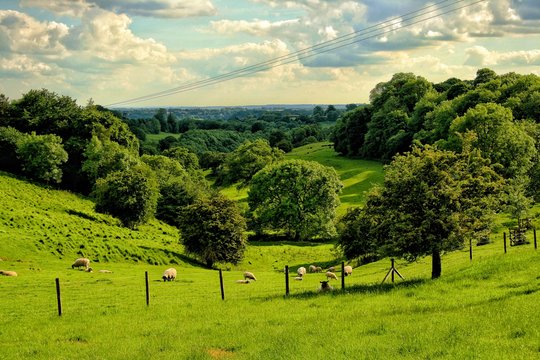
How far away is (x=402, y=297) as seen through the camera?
25.4 metres

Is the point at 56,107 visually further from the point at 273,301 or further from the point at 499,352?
the point at 499,352

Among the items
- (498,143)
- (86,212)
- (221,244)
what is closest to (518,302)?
(221,244)

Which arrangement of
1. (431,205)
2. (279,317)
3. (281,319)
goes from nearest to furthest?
(281,319), (279,317), (431,205)

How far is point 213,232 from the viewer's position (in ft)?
207

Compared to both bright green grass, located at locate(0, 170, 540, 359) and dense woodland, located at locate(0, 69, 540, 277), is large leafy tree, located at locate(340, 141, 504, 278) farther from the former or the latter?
bright green grass, located at locate(0, 170, 540, 359)

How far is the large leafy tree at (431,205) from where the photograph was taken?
1123 inches

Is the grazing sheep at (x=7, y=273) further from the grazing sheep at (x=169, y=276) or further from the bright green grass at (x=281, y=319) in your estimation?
the grazing sheep at (x=169, y=276)

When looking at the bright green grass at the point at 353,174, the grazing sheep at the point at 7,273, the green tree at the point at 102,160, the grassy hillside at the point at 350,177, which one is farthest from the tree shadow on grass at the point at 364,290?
the green tree at the point at 102,160

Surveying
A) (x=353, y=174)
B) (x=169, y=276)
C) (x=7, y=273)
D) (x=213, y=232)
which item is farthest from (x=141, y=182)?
(x=353, y=174)

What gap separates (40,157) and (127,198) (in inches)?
962

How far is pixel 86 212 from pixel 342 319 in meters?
67.9

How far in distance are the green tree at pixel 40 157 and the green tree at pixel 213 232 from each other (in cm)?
4030

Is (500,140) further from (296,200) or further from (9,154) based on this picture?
(9,154)

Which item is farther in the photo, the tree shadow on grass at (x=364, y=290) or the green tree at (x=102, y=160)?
the green tree at (x=102, y=160)
